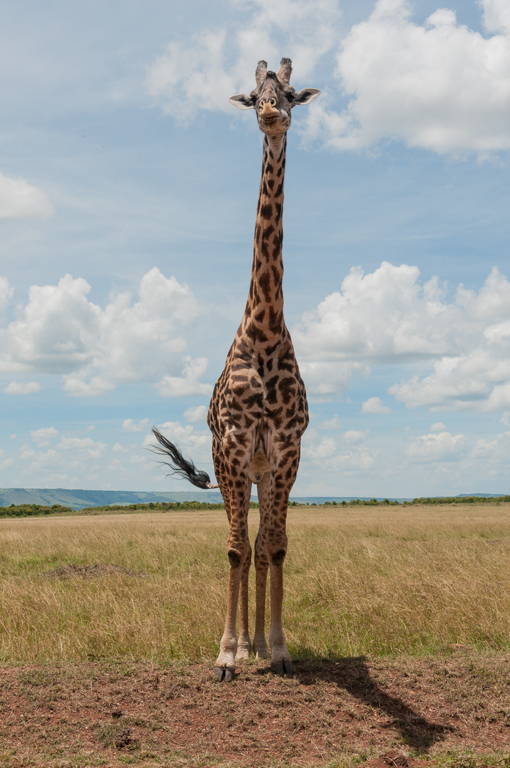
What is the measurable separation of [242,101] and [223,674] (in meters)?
6.19

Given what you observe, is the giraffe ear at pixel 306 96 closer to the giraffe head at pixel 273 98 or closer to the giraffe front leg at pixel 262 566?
the giraffe head at pixel 273 98

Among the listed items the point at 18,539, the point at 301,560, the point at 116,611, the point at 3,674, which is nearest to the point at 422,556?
the point at 301,560

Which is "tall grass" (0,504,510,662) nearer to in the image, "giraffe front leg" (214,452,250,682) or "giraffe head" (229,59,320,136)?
"giraffe front leg" (214,452,250,682)

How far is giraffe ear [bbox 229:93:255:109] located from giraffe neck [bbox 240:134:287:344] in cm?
54

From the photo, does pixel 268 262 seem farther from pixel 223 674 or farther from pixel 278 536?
pixel 223 674

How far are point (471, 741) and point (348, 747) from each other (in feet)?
3.54

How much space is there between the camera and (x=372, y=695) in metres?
5.91

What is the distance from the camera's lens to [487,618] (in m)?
8.36

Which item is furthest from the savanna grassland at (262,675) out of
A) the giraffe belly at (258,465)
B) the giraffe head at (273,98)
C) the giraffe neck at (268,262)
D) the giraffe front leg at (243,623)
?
the giraffe head at (273,98)

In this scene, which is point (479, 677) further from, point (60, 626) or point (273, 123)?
point (273, 123)

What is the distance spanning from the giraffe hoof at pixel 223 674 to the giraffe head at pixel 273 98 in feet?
18.0

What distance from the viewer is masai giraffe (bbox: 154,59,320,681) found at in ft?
21.2

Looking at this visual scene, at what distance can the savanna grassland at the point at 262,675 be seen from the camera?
16.6ft

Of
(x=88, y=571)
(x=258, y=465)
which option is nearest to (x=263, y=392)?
(x=258, y=465)
